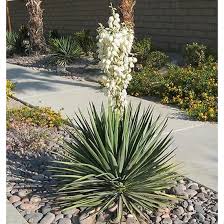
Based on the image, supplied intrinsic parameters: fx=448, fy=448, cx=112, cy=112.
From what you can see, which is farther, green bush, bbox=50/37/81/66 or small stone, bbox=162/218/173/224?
green bush, bbox=50/37/81/66

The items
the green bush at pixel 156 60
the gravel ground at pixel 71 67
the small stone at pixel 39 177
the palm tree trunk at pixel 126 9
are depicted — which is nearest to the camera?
the small stone at pixel 39 177

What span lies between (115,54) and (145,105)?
4.62 m

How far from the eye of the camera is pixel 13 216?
13.8ft

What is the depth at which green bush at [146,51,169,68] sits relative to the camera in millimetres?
11078

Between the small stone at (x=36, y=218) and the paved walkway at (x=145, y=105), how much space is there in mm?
1734

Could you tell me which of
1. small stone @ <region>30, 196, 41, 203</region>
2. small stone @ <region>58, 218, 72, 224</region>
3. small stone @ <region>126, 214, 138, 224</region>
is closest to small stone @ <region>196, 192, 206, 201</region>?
small stone @ <region>126, 214, 138, 224</region>

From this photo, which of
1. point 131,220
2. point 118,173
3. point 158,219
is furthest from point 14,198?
point 158,219

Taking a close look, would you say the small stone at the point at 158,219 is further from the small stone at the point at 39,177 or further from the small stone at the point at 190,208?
the small stone at the point at 39,177

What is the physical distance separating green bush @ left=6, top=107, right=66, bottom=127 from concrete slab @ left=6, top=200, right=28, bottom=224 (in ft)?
9.47

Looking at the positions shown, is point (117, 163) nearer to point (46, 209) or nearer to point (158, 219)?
point (158, 219)

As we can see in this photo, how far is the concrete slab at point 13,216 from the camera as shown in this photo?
161 inches

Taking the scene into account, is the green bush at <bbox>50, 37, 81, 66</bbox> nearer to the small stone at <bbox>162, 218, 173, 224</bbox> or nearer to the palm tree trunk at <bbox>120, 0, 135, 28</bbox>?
the palm tree trunk at <bbox>120, 0, 135, 28</bbox>

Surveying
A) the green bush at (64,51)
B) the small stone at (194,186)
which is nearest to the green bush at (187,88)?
the small stone at (194,186)

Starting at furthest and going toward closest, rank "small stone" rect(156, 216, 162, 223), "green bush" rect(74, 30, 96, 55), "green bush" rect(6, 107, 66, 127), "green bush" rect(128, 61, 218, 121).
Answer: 1. "green bush" rect(74, 30, 96, 55)
2. "green bush" rect(128, 61, 218, 121)
3. "green bush" rect(6, 107, 66, 127)
4. "small stone" rect(156, 216, 162, 223)
